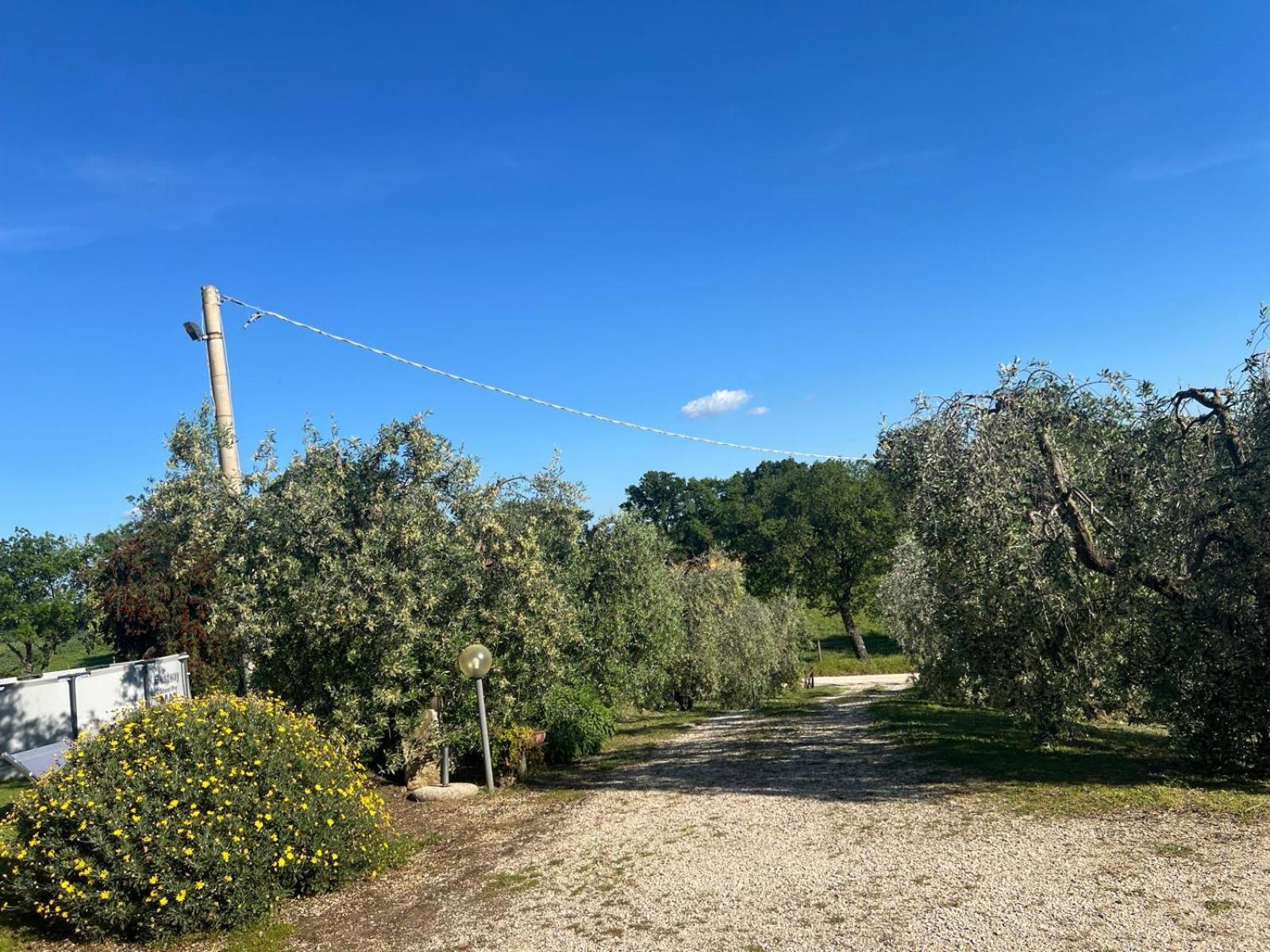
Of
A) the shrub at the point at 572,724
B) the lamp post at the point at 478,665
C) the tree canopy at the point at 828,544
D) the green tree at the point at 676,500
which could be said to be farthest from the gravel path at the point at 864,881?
the green tree at the point at 676,500

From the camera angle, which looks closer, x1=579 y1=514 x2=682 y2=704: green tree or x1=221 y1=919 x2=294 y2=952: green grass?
x1=221 y1=919 x2=294 y2=952: green grass

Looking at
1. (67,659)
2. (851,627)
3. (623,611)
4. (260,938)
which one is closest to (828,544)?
(851,627)

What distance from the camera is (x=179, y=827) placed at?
713cm

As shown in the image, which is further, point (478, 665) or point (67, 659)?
point (67, 659)

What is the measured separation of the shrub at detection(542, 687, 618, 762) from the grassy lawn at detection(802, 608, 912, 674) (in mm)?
23233

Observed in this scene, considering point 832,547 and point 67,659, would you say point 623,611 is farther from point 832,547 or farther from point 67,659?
point 67,659

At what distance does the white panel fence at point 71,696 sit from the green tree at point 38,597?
2311 centimetres

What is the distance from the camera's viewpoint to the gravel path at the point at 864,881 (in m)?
6.25

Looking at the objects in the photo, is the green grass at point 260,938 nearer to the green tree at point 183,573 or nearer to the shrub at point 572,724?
the green tree at point 183,573

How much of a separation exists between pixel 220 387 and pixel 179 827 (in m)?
8.25

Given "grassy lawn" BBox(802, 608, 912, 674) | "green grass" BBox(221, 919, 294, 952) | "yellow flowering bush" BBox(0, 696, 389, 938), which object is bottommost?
"grassy lawn" BBox(802, 608, 912, 674)

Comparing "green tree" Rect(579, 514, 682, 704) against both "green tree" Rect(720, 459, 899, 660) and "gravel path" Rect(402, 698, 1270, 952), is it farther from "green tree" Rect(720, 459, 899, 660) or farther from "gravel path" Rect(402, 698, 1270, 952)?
"green tree" Rect(720, 459, 899, 660)

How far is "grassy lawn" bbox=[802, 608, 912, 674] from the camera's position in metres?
45.4

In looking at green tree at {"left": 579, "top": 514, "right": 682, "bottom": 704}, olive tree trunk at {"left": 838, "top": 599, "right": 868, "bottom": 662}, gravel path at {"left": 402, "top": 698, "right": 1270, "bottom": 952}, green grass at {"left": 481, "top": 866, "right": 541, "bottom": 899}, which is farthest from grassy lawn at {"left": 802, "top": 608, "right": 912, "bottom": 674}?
green grass at {"left": 481, "top": 866, "right": 541, "bottom": 899}
